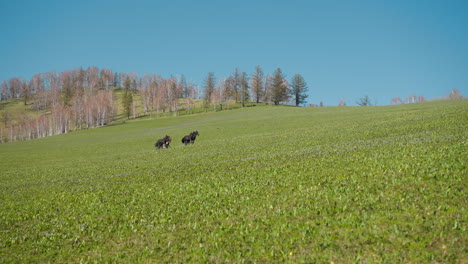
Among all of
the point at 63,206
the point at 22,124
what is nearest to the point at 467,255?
the point at 63,206

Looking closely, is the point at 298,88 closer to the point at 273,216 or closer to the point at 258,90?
the point at 258,90

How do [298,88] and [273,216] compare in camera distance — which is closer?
→ [273,216]

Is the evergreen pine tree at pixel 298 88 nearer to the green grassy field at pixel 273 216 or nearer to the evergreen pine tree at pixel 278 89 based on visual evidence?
the evergreen pine tree at pixel 278 89

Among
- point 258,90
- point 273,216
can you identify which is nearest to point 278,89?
point 258,90

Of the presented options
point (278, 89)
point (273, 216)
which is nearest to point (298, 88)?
point (278, 89)

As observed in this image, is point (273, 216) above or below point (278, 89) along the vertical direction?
below

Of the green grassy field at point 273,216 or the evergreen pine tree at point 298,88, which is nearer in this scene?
the green grassy field at point 273,216

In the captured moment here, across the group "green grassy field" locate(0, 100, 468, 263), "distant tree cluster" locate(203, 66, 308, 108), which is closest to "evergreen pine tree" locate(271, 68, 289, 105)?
"distant tree cluster" locate(203, 66, 308, 108)

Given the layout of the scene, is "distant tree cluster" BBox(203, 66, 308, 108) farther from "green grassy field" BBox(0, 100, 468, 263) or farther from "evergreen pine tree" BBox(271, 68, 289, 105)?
"green grassy field" BBox(0, 100, 468, 263)

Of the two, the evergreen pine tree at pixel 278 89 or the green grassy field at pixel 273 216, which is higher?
the evergreen pine tree at pixel 278 89

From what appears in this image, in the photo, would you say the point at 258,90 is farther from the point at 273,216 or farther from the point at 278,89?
the point at 273,216

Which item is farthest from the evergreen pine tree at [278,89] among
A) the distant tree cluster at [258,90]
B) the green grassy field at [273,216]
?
the green grassy field at [273,216]

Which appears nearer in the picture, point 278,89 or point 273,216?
point 273,216

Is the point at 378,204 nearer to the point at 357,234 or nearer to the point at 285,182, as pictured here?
the point at 357,234
